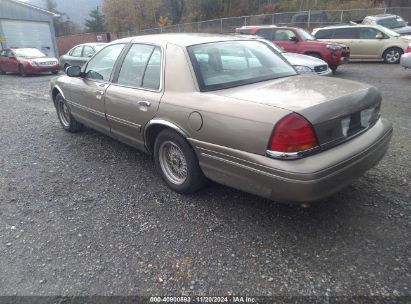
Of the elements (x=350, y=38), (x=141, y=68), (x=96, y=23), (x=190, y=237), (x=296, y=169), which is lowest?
(x=190, y=237)

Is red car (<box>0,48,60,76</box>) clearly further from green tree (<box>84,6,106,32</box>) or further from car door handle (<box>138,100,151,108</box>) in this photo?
green tree (<box>84,6,106,32</box>)

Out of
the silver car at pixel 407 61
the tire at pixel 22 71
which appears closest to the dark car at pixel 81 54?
the tire at pixel 22 71

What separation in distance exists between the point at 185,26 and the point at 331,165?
33.1 metres

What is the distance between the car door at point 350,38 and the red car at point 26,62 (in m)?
13.5

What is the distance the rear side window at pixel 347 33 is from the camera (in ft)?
43.0

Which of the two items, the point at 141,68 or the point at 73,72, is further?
the point at 73,72

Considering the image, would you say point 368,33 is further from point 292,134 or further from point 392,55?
point 292,134

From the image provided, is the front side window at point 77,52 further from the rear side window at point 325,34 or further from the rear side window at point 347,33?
the rear side window at point 347,33

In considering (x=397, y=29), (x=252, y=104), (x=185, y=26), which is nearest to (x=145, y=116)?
(x=252, y=104)

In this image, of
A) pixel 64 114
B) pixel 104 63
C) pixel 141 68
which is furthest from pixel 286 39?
pixel 141 68

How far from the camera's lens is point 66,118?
591cm

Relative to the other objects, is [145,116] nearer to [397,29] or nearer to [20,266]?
[20,266]

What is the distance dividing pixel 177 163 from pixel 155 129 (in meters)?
0.45

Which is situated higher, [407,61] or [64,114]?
[407,61]
